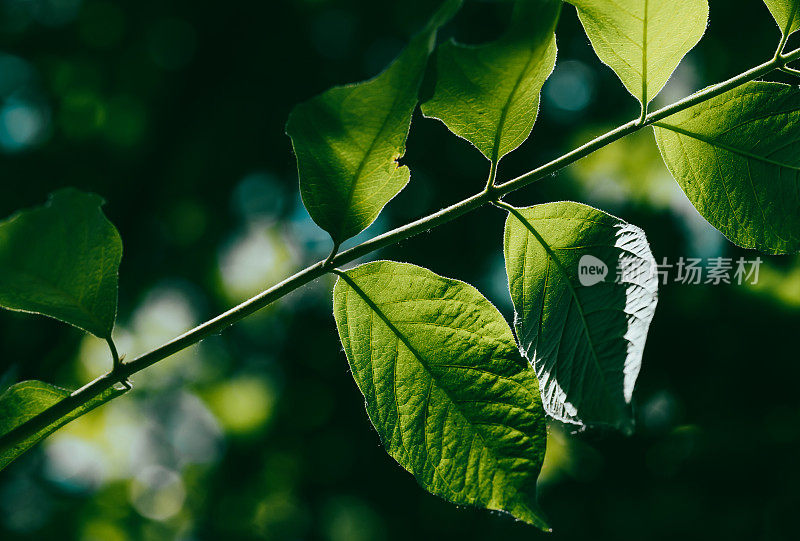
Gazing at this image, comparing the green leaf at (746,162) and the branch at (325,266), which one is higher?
the branch at (325,266)

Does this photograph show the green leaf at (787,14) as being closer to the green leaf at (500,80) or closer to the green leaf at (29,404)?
the green leaf at (500,80)

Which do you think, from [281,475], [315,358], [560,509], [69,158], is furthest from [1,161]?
[560,509]

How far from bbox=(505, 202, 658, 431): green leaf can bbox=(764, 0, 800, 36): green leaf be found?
0.28 m

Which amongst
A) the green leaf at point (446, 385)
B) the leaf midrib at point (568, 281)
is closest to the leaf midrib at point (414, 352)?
the green leaf at point (446, 385)

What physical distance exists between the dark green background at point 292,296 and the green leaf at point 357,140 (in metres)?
3.64

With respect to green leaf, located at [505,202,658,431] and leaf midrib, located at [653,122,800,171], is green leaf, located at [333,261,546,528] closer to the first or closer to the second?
green leaf, located at [505,202,658,431]

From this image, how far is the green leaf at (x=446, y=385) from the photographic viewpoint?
657mm

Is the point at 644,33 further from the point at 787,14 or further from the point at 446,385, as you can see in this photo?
the point at 446,385

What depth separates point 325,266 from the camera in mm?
658

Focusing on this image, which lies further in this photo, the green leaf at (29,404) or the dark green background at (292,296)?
the dark green background at (292,296)

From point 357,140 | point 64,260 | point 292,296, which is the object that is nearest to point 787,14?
point 357,140

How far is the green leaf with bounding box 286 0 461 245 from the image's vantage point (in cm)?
57

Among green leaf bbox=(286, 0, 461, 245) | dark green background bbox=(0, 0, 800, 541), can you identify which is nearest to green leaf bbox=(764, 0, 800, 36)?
green leaf bbox=(286, 0, 461, 245)

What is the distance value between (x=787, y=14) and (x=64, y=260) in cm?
80
